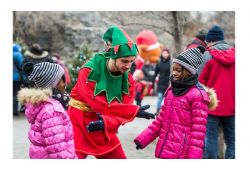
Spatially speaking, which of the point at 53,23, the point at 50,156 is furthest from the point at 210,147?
the point at 53,23

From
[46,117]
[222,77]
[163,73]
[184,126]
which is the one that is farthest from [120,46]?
[163,73]

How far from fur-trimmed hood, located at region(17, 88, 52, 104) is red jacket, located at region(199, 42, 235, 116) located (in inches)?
116

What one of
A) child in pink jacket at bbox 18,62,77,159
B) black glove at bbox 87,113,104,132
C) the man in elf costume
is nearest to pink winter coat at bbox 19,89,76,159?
child in pink jacket at bbox 18,62,77,159

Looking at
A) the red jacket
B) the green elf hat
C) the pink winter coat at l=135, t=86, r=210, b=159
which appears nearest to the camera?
the pink winter coat at l=135, t=86, r=210, b=159

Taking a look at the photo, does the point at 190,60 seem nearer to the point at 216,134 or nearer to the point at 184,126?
the point at 184,126

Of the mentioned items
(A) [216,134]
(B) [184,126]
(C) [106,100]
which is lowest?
(A) [216,134]

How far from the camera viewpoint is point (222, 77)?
6.30 m

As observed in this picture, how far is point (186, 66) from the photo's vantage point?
4512 millimetres

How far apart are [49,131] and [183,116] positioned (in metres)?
1.33

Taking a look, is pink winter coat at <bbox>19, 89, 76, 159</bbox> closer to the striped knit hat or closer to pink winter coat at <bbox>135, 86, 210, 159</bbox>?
the striped knit hat

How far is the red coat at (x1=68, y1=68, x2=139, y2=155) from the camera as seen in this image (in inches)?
179

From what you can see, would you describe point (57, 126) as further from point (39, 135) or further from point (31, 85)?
point (31, 85)

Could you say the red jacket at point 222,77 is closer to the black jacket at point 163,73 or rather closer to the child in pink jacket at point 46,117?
the child in pink jacket at point 46,117

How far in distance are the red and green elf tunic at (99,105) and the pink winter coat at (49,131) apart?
70 cm
